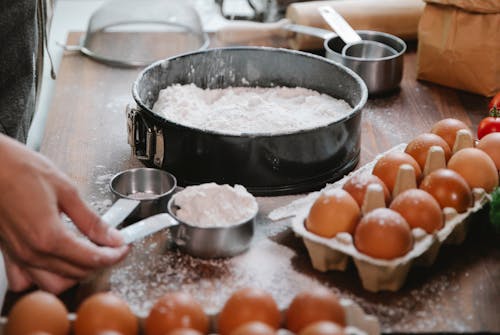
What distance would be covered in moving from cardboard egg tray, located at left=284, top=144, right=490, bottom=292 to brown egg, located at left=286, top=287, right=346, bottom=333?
0.15 metres

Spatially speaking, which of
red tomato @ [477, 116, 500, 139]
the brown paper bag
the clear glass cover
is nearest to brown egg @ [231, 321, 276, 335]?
red tomato @ [477, 116, 500, 139]

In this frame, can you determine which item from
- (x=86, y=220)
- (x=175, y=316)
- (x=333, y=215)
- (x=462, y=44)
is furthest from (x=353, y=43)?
(x=175, y=316)

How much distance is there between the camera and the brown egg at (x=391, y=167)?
140cm

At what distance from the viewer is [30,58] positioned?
1.72 meters

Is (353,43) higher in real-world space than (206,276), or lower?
higher

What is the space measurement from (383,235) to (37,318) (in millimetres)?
534

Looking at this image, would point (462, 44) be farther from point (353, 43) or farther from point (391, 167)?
point (391, 167)

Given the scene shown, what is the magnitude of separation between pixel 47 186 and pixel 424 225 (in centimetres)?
61

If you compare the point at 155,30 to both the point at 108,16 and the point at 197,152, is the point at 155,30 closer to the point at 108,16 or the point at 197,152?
the point at 108,16

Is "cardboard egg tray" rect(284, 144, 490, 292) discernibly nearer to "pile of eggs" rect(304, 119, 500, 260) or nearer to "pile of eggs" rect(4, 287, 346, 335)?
"pile of eggs" rect(304, 119, 500, 260)

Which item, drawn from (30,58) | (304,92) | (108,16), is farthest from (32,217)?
(108,16)

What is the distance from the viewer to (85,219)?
118cm

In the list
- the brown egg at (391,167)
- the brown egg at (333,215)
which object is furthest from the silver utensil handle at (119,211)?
the brown egg at (391,167)

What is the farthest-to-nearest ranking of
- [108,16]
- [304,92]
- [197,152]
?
1. [108,16]
2. [304,92]
3. [197,152]
